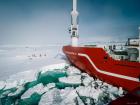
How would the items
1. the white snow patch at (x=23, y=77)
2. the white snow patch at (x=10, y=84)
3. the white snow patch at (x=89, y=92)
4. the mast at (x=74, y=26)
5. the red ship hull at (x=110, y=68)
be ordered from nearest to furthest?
the red ship hull at (x=110, y=68)
the white snow patch at (x=89, y=92)
the white snow patch at (x=10, y=84)
the white snow patch at (x=23, y=77)
the mast at (x=74, y=26)

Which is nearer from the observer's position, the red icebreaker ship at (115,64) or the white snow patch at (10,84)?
the red icebreaker ship at (115,64)

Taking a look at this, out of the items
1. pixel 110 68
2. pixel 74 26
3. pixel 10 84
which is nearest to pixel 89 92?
pixel 110 68

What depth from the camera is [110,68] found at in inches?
223

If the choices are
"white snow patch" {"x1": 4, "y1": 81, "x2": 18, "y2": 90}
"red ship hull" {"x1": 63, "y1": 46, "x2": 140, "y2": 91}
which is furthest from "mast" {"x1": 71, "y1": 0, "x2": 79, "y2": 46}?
"white snow patch" {"x1": 4, "y1": 81, "x2": 18, "y2": 90}

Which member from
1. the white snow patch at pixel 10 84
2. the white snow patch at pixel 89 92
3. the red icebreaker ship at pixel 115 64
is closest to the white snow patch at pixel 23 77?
the white snow patch at pixel 10 84

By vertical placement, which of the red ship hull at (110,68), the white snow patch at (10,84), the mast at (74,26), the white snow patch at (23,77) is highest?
the mast at (74,26)

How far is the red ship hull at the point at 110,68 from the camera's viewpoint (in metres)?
4.82

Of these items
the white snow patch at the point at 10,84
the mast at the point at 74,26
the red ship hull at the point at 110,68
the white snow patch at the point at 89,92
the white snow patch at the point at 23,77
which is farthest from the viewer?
the mast at the point at 74,26

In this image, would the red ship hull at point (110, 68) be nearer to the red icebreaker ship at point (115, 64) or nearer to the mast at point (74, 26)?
the red icebreaker ship at point (115, 64)

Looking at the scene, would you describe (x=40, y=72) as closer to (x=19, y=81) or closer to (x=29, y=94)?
(x=19, y=81)

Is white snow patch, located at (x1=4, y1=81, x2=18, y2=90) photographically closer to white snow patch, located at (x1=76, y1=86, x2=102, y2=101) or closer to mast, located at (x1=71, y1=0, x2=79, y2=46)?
white snow patch, located at (x1=76, y1=86, x2=102, y2=101)

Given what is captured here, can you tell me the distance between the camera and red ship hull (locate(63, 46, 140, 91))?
482 centimetres

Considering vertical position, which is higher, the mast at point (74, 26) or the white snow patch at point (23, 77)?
the mast at point (74, 26)

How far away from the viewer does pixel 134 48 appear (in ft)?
18.8
